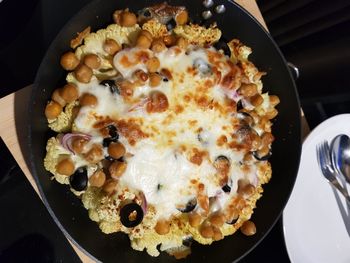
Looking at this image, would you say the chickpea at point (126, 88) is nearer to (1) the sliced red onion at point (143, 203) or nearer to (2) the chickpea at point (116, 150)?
(2) the chickpea at point (116, 150)

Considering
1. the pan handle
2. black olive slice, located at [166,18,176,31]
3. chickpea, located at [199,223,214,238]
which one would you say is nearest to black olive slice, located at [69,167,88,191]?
chickpea, located at [199,223,214,238]

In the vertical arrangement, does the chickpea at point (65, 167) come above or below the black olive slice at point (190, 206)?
above

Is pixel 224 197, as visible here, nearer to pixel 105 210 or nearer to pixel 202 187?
pixel 202 187

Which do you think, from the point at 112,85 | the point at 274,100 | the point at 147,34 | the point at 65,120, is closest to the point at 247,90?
the point at 274,100

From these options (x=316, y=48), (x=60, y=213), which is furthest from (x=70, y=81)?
(x=316, y=48)

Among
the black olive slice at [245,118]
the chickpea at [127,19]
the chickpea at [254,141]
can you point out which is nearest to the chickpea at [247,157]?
the chickpea at [254,141]

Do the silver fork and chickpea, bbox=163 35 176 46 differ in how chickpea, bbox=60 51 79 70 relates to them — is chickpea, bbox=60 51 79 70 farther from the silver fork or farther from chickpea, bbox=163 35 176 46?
the silver fork

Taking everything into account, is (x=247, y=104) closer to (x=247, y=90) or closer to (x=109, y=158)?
(x=247, y=90)
